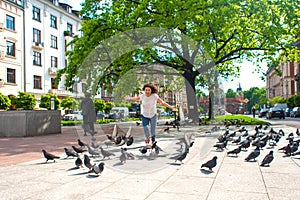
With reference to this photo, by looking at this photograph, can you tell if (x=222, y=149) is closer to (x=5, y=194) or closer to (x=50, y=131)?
(x=5, y=194)

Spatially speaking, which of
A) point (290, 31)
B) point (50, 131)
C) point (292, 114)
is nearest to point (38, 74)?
point (50, 131)

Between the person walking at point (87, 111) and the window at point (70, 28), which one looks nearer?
the person walking at point (87, 111)

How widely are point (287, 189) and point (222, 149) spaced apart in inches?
163

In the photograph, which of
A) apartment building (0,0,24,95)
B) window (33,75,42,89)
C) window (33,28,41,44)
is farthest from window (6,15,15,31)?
window (33,75,42,89)

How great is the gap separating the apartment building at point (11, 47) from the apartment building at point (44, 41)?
92 cm

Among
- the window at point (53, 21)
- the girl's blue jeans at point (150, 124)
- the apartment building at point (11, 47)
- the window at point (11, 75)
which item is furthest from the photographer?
the window at point (53, 21)

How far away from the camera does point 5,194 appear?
436cm

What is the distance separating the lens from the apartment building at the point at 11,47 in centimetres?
3734

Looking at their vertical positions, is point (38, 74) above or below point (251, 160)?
above

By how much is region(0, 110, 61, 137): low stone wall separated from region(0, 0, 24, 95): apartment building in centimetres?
2427

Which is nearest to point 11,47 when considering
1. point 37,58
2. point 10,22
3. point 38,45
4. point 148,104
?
point 10,22

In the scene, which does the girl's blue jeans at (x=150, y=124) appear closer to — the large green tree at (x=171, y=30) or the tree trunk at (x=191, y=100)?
the large green tree at (x=171, y=30)

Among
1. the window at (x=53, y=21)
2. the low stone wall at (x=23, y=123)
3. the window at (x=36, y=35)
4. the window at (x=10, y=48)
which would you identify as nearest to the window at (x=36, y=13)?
the window at (x=36, y=35)

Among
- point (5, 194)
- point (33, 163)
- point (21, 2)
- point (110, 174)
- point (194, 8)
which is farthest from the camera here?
point (21, 2)
